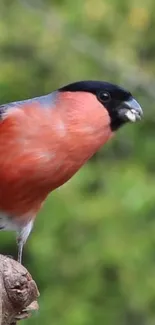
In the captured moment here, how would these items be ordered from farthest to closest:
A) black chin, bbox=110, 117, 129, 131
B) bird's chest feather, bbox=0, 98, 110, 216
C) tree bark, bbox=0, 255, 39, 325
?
1. black chin, bbox=110, 117, 129, 131
2. bird's chest feather, bbox=0, 98, 110, 216
3. tree bark, bbox=0, 255, 39, 325

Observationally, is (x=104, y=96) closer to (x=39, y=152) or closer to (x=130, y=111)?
(x=130, y=111)

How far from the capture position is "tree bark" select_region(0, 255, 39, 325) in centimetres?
253

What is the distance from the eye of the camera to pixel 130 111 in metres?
3.25

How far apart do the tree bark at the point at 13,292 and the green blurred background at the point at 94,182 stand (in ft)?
8.01

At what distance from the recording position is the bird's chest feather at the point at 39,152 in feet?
10.3

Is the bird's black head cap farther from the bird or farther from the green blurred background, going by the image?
the green blurred background

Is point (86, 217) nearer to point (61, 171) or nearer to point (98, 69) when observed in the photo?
point (98, 69)

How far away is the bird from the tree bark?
0.61 metres

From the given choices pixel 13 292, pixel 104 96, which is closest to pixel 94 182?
pixel 104 96

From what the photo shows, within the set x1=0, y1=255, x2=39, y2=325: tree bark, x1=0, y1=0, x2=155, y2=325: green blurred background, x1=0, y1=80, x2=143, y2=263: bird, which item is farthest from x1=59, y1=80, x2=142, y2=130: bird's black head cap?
x1=0, y1=0, x2=155, y2=325: green blurred background

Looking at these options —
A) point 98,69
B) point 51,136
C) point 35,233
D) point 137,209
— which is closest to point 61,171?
point 51,136

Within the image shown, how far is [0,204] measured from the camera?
3252mm

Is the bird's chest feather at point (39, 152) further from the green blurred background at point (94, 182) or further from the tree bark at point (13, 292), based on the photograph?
the green blurred background at point (94, 182)

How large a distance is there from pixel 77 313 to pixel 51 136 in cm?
210
